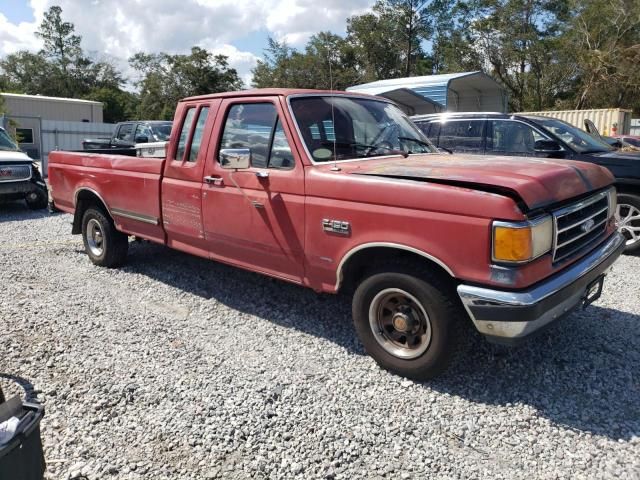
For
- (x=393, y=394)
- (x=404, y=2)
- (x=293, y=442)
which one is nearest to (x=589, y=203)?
(x=393, y=394)

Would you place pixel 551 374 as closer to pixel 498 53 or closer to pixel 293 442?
pixel 293 442

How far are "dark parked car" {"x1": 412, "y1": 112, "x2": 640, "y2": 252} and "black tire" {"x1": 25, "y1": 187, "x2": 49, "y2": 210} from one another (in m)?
7.70

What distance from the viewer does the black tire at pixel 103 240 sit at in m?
6.08

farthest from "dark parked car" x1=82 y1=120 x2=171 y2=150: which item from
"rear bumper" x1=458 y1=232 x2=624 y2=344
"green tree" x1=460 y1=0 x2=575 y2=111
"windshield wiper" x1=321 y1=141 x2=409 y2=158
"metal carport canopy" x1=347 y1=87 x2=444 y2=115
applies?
"green tree" x1=460 y1=0 x2=575 y2=111

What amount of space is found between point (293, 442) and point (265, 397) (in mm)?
504

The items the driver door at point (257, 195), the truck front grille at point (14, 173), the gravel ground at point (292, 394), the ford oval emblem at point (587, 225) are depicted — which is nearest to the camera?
the gravel ground at point (292, 394)

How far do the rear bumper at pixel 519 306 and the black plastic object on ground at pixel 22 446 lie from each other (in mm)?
2262

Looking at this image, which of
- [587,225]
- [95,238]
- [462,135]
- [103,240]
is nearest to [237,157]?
[587,225]

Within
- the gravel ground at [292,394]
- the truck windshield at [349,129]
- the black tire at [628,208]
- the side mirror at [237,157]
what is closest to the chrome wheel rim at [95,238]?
the gravel ground at [292,394]

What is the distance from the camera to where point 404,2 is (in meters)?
37.6

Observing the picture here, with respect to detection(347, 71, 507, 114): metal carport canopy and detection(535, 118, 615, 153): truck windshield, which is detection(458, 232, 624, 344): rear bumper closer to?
detection(535, 118, 615, 153): truck windshield

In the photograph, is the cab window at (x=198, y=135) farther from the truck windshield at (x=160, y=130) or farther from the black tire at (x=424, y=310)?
the truck windshield at (x=160, y=130)

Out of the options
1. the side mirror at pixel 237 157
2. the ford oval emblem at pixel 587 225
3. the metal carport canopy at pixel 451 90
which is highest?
the metal carport canopy at pixel 451 90

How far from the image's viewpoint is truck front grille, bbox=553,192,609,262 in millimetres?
3230
